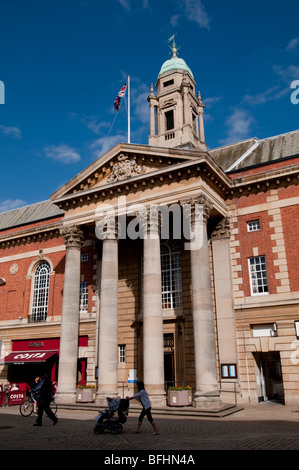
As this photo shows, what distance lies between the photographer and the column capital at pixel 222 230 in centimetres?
2411

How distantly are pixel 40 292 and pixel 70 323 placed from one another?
28.1ft

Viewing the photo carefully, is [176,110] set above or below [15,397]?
above

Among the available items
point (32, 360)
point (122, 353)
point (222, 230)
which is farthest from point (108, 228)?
point (32, 360)

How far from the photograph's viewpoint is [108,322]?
2262 centimetres

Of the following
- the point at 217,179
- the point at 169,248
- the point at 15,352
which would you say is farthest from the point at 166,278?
the point at 15,352

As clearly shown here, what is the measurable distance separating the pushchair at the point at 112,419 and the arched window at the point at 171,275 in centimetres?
1242

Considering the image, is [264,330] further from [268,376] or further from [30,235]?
[30,235]

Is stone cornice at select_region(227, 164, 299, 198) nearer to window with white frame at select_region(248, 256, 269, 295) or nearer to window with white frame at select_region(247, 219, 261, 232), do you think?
window with white frame at select_region(247, 219, 261, 232)

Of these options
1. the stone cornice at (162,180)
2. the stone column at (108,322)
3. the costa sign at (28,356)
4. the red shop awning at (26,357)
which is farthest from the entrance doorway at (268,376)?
the costa sign at (28,356)

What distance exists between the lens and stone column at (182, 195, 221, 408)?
1888 centimetres

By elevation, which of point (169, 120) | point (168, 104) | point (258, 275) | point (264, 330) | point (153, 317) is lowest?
point (264, 330)

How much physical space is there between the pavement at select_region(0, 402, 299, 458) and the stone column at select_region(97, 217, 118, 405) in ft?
12.8

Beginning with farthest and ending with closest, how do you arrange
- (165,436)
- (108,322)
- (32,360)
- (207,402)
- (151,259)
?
(32,360)
(108,322)
(151,259)
(207,402)
(165,436)
